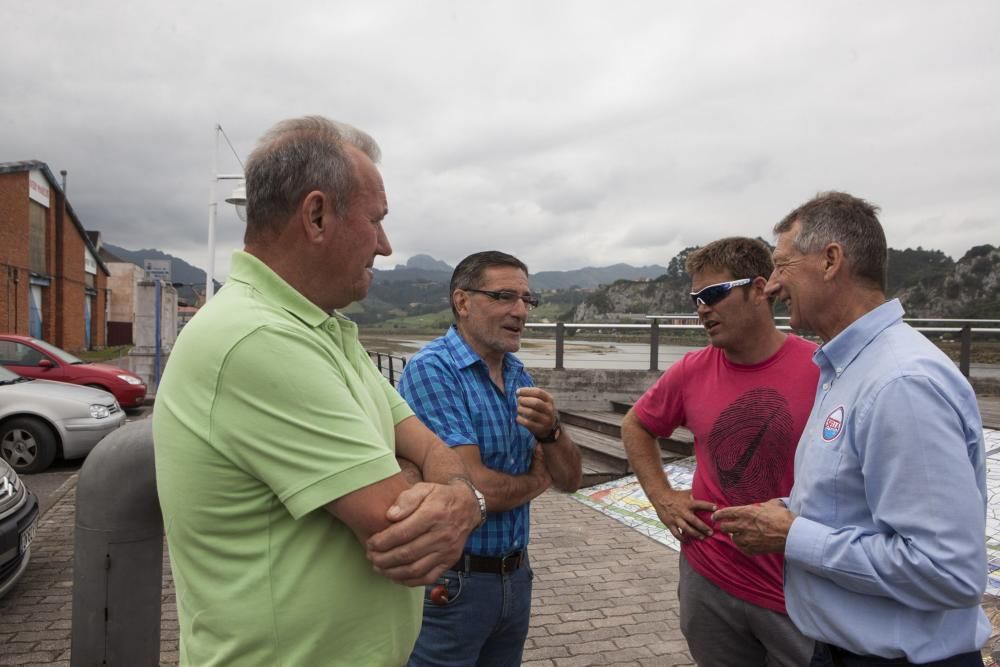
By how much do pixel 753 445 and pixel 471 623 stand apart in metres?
1.32

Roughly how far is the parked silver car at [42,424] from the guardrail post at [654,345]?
8.62 m

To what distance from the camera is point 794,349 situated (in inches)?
113

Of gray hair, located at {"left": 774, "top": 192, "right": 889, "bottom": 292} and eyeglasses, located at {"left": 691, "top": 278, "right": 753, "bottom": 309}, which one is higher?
gray hair, located at {"left": 774, "top": 192, "right": 889, "bottom": 292}

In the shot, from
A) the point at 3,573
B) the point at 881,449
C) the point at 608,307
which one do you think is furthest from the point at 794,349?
the point at 608,307

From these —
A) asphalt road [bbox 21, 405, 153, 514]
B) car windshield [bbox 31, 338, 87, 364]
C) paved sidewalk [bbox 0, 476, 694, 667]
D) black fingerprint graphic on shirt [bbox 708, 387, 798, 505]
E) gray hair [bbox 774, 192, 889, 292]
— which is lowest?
asphalt road [bbox 21, 405, 153, 514]

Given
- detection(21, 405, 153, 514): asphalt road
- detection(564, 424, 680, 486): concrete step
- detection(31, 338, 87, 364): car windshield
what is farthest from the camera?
detection(31, 338, 87, 364): car windshield

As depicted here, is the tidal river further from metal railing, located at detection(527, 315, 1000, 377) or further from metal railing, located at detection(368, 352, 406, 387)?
metal railing, located at detection(368, 352, 406, 387)

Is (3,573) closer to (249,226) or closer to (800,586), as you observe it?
(249,226)

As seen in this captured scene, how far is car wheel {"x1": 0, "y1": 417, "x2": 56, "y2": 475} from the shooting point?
9.04 m

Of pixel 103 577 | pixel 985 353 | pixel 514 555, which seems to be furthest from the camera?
pixel 985 353

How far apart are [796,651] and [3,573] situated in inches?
204

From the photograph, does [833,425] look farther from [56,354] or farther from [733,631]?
[56,354]

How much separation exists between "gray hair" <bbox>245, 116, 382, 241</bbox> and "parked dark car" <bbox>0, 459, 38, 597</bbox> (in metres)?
4.70

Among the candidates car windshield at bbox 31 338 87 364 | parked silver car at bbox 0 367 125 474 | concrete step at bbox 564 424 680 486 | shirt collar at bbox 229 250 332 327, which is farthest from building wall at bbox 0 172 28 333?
shirt collar at bbox 229 250 332 327
